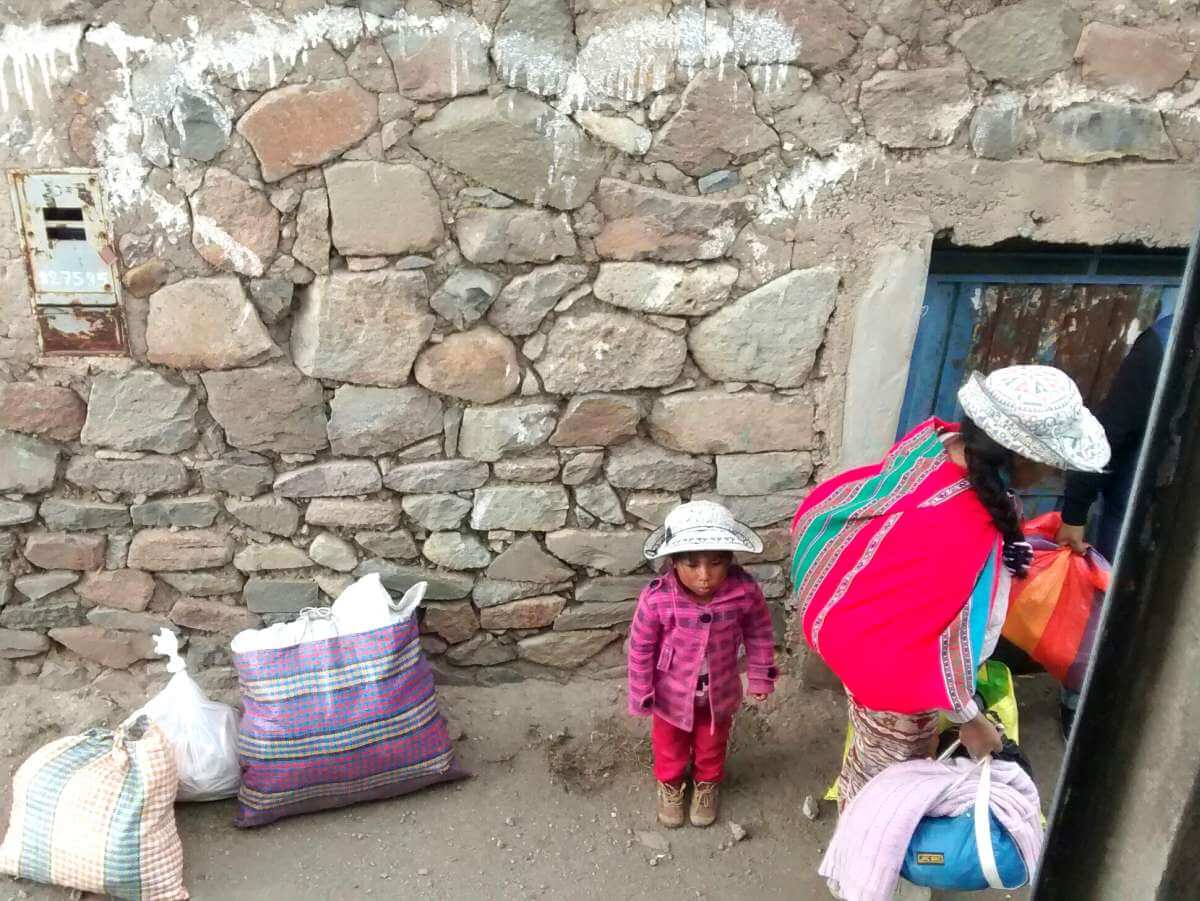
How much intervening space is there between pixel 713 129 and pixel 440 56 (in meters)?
0.73

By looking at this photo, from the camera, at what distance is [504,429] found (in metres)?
2.64

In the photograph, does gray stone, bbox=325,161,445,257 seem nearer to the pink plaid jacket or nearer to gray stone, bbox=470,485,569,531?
gray stone, bbox=470,485,569,531

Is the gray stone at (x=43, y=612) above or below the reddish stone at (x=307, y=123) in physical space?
below

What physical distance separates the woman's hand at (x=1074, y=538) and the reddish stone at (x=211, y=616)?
98.5 inches

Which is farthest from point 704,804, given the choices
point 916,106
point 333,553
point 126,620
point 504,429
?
point 916,106

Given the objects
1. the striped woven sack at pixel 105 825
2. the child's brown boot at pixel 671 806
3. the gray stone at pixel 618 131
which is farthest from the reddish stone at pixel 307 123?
the child's brown boot at pixel 671 806

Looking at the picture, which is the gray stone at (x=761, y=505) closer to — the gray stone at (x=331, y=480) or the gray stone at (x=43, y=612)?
the gray stone at (x=331, y=480)

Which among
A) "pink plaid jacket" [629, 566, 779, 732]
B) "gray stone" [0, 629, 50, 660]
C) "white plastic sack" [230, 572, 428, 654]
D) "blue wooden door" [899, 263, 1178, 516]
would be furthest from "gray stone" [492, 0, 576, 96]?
"gray stone" [0, 629, 50, 660]

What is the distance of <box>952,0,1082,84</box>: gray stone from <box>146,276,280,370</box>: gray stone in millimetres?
2025

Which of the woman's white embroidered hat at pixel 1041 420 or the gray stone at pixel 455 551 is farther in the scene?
the gray stone at pixel 455 551

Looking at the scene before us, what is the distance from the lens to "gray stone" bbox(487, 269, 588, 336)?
2.47 metres

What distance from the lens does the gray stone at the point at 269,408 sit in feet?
8.34

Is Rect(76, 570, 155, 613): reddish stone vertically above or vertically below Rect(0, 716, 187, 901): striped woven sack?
above

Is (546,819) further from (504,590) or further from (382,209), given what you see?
(382,209)
